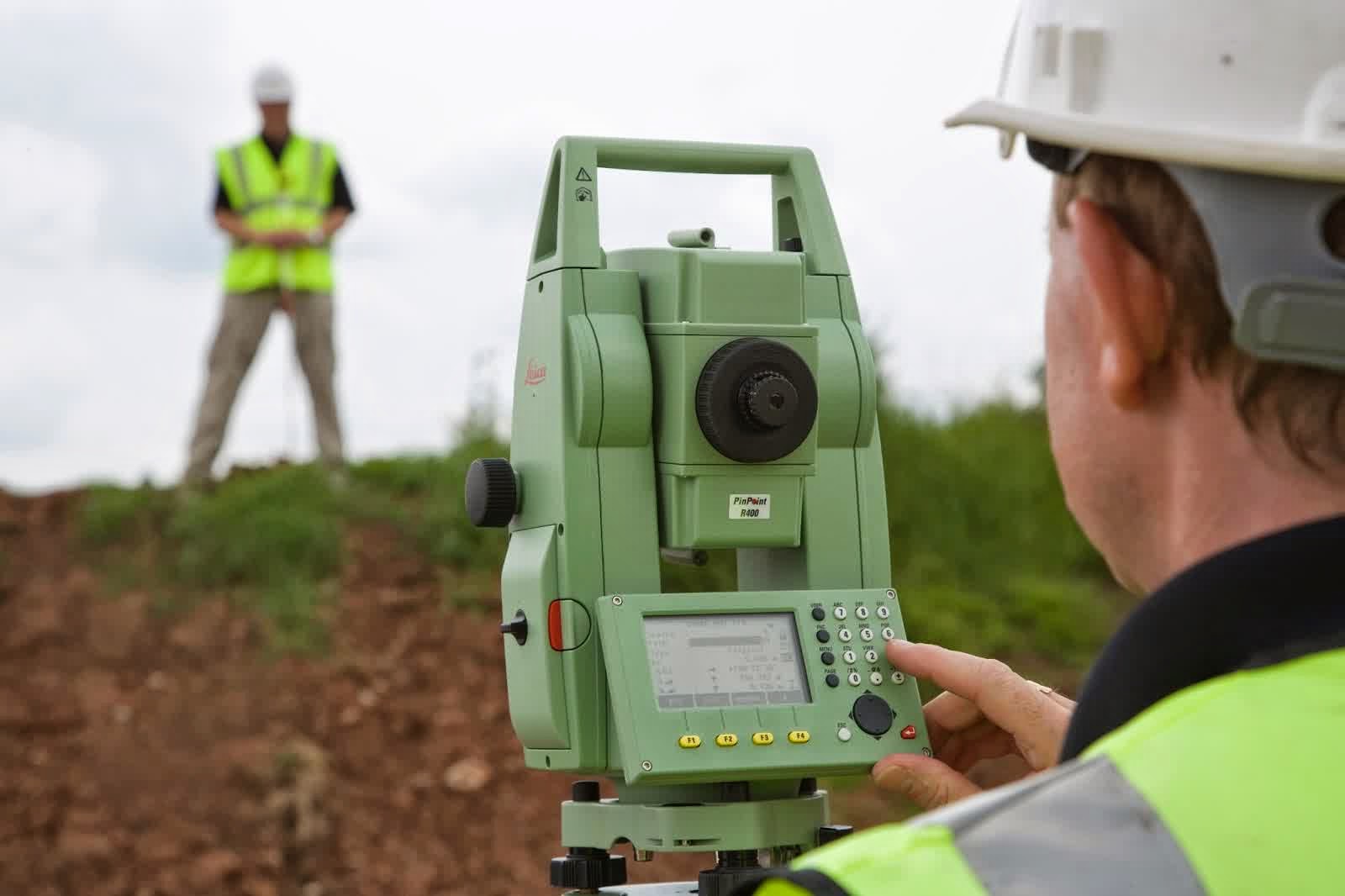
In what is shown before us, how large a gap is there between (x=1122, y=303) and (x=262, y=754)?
726 cm

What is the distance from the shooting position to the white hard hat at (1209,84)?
111 centimetres

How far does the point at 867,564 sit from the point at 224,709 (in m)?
6.23

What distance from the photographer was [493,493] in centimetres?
252

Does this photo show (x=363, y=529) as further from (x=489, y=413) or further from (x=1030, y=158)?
(x=1030, y=158)

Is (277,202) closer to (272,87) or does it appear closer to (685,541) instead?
(272,87)

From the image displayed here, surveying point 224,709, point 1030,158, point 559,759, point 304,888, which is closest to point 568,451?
point 559,759

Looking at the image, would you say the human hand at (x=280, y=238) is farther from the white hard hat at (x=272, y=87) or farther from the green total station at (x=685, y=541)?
the green total station at (x=685, y=541)

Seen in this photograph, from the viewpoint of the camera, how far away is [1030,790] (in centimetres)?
97

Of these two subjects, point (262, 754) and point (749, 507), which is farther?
point (262, 754)

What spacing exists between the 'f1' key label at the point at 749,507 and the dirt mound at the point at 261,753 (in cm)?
497

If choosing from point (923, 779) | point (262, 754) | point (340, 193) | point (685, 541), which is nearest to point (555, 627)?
point (685, 541)

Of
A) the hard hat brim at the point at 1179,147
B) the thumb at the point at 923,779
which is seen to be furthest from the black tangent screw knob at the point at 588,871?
the hard hat brim at the point at 1179,147

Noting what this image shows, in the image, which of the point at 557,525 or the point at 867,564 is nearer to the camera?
the point at 557,525

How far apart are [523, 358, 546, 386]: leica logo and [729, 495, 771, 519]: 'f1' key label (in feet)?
1.03
